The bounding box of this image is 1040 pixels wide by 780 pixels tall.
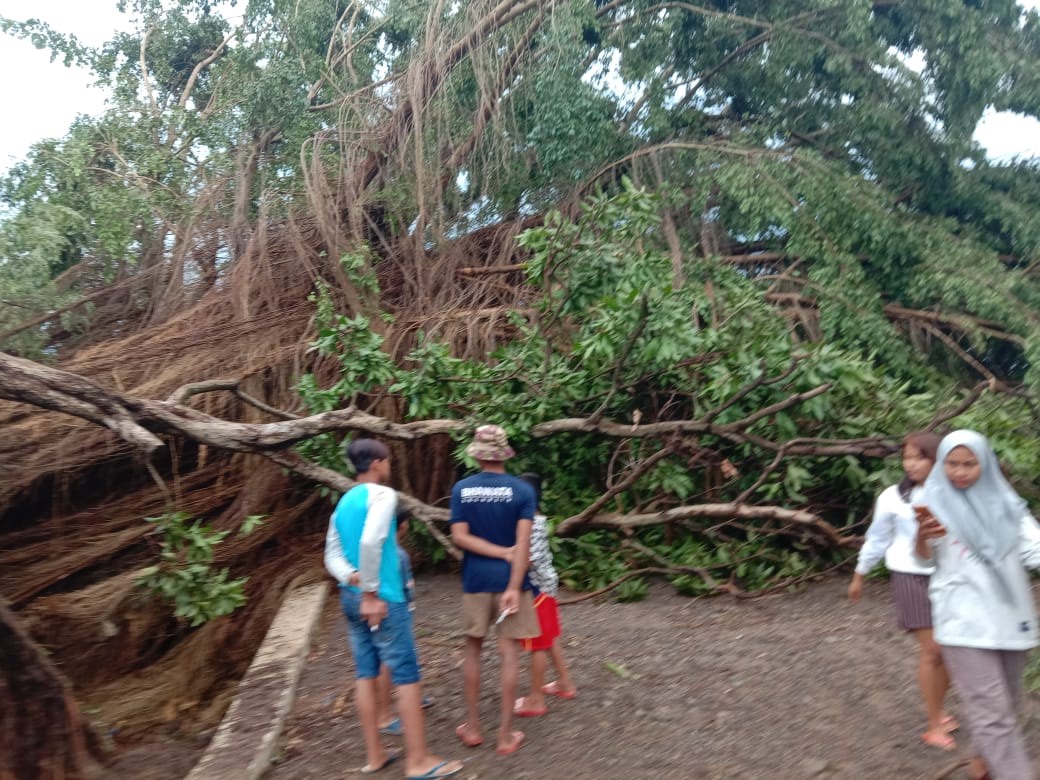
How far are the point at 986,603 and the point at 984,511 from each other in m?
0.33

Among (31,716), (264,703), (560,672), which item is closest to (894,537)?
(560,672)

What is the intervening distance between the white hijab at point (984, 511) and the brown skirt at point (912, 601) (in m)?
0.72

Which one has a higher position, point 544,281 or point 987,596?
point 544,281

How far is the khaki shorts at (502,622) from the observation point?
14.7ft

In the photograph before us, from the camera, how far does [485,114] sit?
10.5m

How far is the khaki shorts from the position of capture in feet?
14.7

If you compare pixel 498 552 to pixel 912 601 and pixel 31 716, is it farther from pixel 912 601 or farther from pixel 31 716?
pixel 31 716

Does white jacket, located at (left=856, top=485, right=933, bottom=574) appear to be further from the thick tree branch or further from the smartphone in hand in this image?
the thick tree branch

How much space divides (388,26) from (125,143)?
12.2ft

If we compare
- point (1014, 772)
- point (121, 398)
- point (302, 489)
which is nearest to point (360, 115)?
point (302, 489)

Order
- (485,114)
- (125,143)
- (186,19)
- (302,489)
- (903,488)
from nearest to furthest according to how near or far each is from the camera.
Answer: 1. (903,488)
2. (302,489)
3. (485,114)
4. (125,143)
5. (186,19)

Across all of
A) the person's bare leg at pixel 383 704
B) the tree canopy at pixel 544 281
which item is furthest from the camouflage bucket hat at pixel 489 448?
the tree canopy at pixel 544 281

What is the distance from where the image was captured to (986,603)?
3461 millimetres

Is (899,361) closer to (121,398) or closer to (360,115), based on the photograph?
(360,115)
